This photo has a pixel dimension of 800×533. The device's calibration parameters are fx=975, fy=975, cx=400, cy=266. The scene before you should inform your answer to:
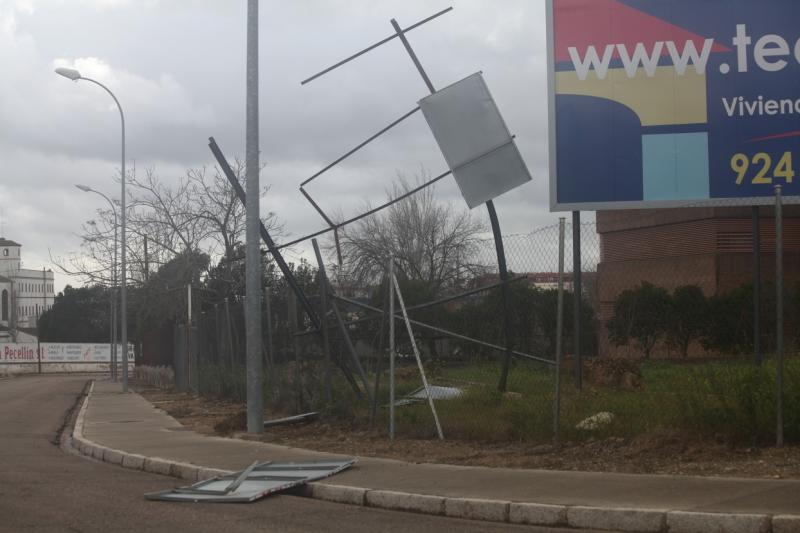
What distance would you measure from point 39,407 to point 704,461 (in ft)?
66.8

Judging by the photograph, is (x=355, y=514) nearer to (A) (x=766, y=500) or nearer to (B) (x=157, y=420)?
(A) (x=766, y=500)

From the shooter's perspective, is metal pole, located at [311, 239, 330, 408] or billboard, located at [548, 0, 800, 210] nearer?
billboard, located at [548, 0, 800, 210]

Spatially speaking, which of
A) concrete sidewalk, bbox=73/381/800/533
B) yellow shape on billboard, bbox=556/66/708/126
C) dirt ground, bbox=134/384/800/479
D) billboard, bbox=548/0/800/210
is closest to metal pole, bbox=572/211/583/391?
billboard, bbox=548/0/800/210

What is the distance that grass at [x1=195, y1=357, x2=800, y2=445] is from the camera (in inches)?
375

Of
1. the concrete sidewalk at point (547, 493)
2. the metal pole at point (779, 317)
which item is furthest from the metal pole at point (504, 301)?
the metal pole at point (779, 317)

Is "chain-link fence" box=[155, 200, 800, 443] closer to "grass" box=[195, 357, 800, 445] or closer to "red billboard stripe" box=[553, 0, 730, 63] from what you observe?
"grass" box=[195, 357, 800, 445]

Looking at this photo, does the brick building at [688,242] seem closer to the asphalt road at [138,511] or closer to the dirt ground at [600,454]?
the dirt ground at [600,454]

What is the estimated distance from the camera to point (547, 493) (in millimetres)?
8109

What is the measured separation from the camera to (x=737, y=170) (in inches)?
529

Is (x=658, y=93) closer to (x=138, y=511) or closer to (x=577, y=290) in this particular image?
(x=577, y=290)

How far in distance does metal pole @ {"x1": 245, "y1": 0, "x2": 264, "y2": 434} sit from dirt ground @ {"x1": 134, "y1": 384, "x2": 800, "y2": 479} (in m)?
0.71

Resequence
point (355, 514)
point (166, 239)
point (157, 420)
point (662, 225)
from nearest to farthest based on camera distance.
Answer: point (355, 514), point (157, 420), point (662, 225), point (166, 239)

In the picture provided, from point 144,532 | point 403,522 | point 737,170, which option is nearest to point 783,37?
point 737,170

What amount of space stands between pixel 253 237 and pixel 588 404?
5193 mm
